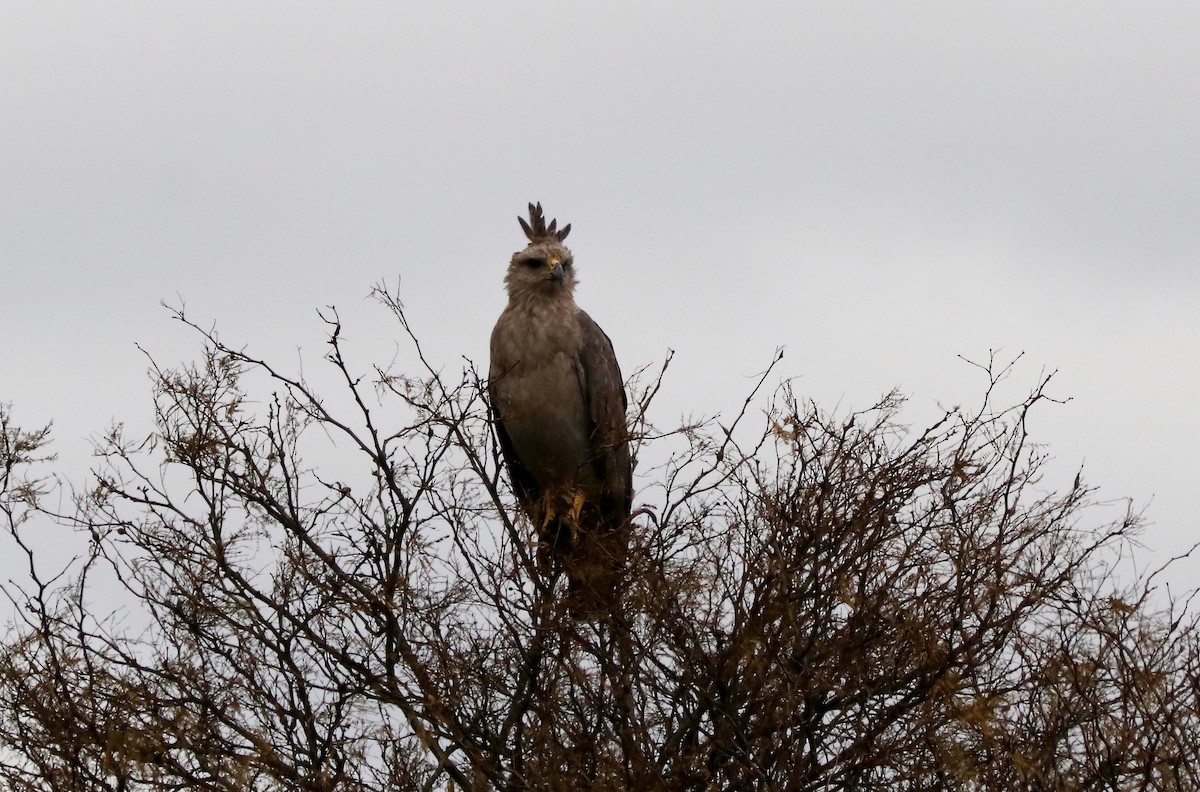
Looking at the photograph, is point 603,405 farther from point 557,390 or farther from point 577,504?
point 577,504

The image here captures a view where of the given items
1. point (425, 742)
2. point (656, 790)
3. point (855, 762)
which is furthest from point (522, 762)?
point (855, 762)

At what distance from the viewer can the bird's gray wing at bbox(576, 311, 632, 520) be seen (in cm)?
1021

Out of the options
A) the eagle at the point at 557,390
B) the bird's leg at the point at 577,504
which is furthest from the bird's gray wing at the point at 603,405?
the bird's leg at the point at 577,504

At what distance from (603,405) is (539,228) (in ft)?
5.06

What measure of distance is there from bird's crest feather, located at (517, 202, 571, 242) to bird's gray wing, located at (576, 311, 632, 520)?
2.52 feet

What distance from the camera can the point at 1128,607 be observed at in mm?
7258

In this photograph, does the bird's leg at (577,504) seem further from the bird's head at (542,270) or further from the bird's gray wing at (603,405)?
the bird's head at (542,270)

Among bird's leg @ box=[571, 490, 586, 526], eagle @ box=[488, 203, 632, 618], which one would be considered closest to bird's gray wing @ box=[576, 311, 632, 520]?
eagle @ box=[488, 203, 632, 618]

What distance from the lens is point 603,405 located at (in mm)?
10250

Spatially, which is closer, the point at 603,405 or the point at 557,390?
the point at 557,390

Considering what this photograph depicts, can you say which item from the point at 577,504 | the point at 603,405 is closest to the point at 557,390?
the point at 603,405

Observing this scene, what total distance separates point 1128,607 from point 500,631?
10.1ft

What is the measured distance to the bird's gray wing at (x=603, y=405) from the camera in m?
10.2

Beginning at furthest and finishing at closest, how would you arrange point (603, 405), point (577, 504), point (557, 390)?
1. point (603, 405)
2. point (557, 390)
3. point (577, 504)
